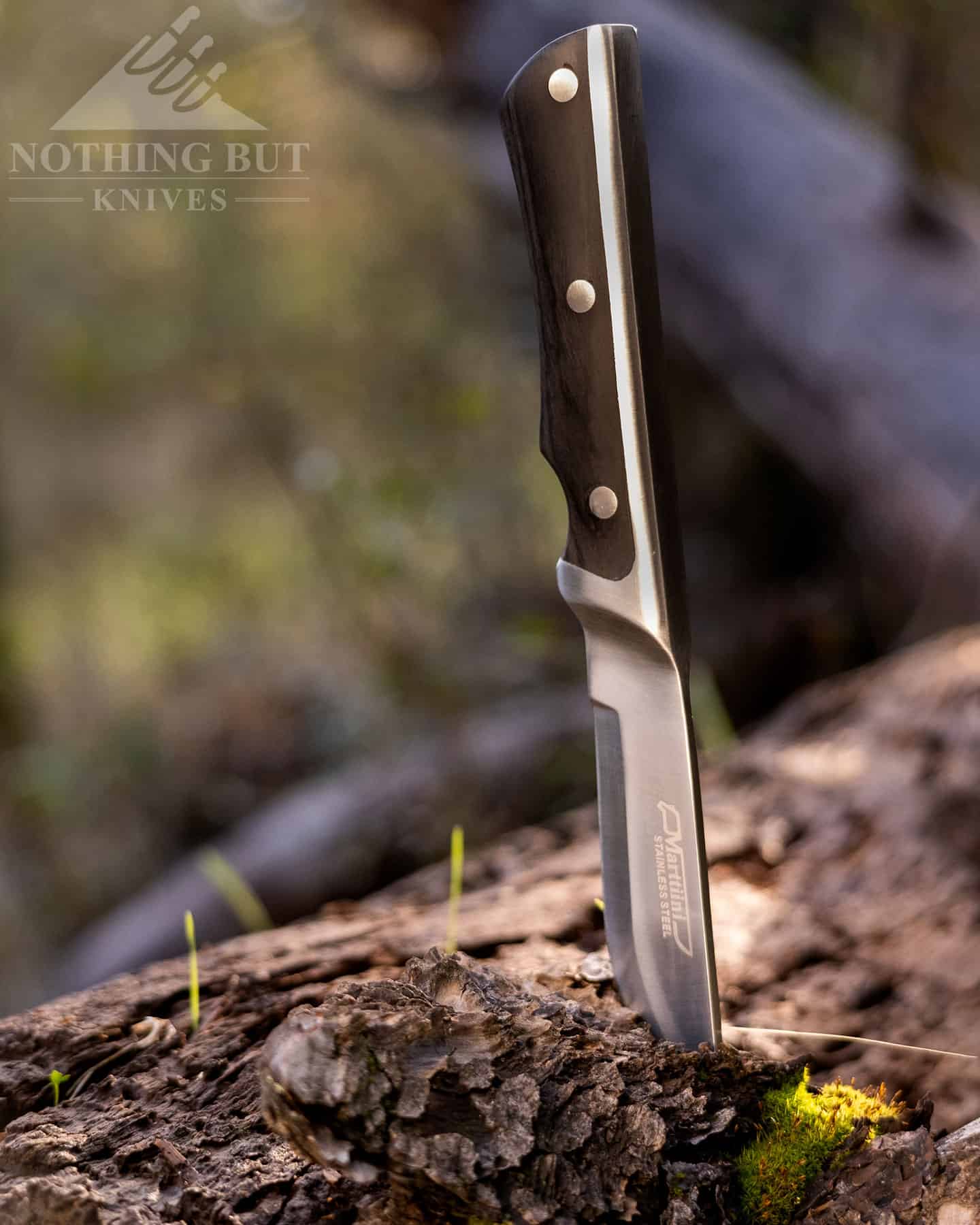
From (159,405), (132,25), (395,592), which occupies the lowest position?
(395,592)

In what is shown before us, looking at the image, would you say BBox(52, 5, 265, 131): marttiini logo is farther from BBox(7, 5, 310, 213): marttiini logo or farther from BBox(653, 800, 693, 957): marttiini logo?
BBox(653, 800, 693, 957): marttiini logo

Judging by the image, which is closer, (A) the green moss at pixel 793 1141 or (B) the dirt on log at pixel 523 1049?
(B) the dirt on log at pixel 523 1049

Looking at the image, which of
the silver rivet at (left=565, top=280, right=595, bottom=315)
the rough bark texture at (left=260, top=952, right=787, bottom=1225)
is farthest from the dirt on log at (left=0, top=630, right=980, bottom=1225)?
the silver rivet at (left=565, top=280, right=595, bottom=315)

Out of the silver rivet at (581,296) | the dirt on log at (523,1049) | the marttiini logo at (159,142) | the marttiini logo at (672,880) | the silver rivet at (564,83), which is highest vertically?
the marttiini logo at (159,142)

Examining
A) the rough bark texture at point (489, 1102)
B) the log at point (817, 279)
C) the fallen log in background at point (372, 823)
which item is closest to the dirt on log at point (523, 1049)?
the rough bark texture at point (489, 1102)

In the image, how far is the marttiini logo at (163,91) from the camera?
12.6ft

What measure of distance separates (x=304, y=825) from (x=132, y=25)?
4191 millimetres

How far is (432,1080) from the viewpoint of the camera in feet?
2.89

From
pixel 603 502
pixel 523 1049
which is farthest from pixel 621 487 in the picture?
pixel 523 1049

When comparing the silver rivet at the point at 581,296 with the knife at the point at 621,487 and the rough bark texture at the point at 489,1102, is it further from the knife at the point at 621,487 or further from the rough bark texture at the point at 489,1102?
the rough bark texture at the point at 489,1102

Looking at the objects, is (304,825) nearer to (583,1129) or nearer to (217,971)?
(217,971)

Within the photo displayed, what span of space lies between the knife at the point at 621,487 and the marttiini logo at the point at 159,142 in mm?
2959

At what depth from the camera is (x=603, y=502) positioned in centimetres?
115

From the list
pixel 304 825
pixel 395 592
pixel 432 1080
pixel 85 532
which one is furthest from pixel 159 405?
pixel 432 1080
